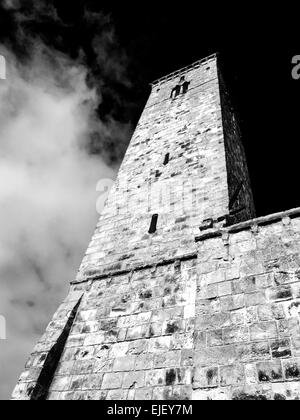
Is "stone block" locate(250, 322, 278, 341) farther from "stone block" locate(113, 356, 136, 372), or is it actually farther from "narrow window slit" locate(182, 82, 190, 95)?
"narrow window slit" locate(182, 82, 190, 95)

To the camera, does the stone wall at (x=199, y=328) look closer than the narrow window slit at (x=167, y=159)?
Yes

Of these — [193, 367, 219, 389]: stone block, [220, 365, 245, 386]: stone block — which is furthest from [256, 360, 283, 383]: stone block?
[193, 367, 219, 389]: stone block

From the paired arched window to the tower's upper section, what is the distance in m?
1.16

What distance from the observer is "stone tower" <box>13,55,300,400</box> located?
11.7ft

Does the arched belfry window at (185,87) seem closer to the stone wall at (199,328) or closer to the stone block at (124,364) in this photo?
the stone wall at (199,328)

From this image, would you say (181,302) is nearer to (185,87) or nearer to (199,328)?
(199,328)

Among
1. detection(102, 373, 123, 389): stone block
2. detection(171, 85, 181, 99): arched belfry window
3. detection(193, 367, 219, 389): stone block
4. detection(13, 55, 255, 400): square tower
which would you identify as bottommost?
detection(193, 367, 219, 389): stone block

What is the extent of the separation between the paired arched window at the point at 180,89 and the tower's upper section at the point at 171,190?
3.82 feet

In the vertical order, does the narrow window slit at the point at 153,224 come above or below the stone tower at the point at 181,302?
above

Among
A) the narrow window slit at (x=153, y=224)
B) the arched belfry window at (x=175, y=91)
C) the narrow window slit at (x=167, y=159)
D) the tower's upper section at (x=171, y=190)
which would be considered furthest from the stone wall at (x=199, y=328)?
the arched belfry window at (x=175, y=91)

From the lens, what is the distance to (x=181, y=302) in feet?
16.5

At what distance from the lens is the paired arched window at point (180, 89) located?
1253cm

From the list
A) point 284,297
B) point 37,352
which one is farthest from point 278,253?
point 37,352
